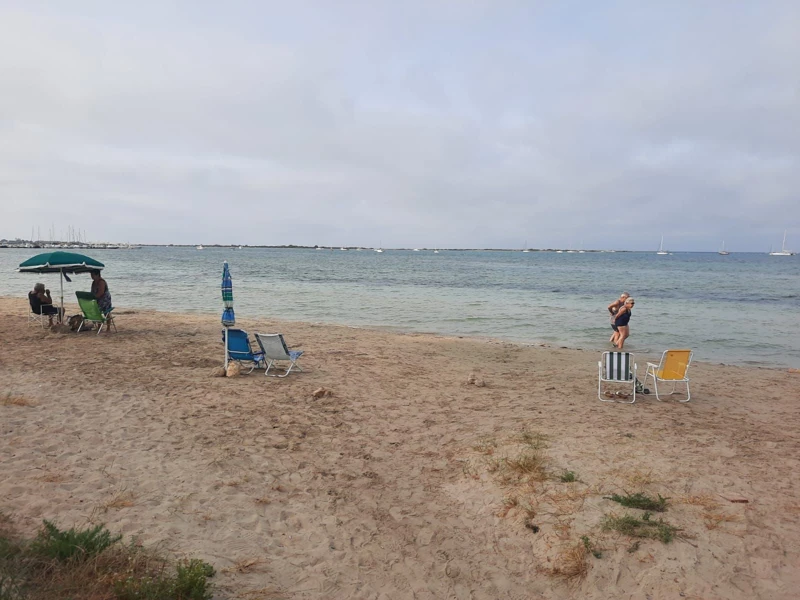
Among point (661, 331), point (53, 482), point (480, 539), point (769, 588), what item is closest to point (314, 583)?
point (480, 539)

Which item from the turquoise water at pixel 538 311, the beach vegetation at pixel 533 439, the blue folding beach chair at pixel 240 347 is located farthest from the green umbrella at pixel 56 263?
the beach vegetation at pixel 533 439

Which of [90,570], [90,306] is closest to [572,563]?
[90,570]

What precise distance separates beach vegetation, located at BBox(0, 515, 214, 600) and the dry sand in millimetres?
254

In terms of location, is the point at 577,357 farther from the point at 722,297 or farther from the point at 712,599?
the point at 722,297

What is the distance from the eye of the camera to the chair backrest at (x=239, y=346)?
334 inches

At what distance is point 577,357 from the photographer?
1159cm

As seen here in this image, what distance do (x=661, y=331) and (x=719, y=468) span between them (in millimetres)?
12990

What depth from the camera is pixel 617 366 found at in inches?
294

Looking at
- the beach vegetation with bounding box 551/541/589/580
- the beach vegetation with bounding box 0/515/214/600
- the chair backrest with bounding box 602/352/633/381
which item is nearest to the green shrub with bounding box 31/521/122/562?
the beach vegetation with bounding box 0/515/214/600

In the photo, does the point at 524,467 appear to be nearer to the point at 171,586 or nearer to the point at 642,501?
the point at 642,501

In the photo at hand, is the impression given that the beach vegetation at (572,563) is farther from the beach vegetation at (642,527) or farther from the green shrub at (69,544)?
the green shrub at (69,544)

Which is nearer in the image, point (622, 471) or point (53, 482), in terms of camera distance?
point (53, 482)

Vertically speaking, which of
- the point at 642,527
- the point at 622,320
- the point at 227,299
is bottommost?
the point at 642,527

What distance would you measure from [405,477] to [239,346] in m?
4.69
